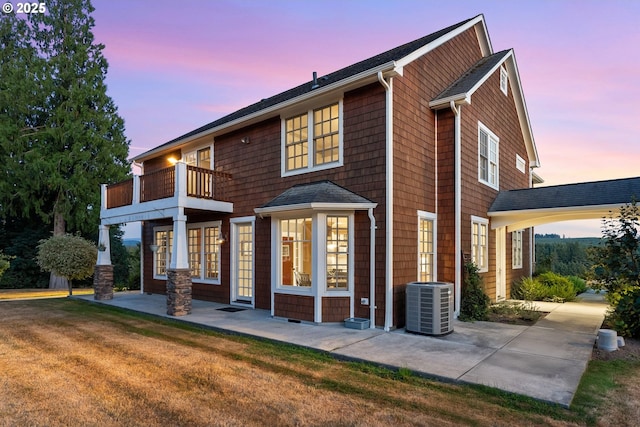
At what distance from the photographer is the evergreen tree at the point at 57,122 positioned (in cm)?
1820

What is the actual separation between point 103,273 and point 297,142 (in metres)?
8.10

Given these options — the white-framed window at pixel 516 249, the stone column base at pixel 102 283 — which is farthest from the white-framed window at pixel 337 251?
the stone column base at pixel 102 283

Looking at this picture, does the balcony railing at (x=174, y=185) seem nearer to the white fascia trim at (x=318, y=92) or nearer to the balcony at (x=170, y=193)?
the balcony at (x=170, y=193)

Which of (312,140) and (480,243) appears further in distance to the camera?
(480,243)

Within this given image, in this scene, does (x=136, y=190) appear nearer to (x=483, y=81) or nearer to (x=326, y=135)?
(x=326, y=135)

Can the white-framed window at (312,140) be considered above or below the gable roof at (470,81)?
below

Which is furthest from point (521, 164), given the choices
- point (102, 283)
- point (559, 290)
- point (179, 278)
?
point (102, 283)

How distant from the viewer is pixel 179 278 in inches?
372

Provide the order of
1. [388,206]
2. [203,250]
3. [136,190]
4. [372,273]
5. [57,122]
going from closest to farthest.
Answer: [388,206]
[372,273]
[136,190]
[203,250]
[57,122]

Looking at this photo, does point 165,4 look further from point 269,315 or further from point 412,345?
point 412,345

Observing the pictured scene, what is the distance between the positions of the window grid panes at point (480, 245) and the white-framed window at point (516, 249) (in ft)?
9.60

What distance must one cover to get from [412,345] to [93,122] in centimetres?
1974

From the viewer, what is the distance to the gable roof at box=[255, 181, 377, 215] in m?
7.86

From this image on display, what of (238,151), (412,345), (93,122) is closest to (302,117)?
(238,151)
